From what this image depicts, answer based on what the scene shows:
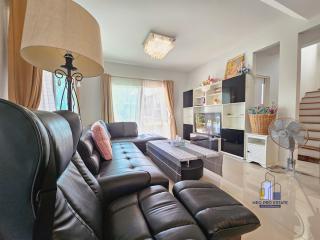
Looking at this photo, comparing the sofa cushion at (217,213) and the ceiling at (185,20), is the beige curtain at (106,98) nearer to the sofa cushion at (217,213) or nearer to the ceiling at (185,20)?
the ceiling at (185,20)

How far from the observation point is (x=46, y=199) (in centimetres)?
39

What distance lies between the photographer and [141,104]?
5.20m

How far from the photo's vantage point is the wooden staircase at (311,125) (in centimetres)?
327

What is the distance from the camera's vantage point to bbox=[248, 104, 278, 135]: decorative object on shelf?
304 cm

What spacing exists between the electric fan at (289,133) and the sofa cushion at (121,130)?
3131mm

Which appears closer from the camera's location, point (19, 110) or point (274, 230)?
point (19, 110)

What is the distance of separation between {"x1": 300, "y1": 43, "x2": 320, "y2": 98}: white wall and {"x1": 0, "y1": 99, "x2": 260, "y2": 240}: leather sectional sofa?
4.68 meters

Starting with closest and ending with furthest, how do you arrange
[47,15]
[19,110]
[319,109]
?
[19,110]
[47,15]
[319,109]

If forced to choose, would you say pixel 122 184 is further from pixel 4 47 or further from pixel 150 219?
pixel 4 47

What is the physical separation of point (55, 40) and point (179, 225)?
1.16m

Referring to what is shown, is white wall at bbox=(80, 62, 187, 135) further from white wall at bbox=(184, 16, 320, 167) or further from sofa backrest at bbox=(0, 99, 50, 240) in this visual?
sofa backrest at bbox=(0, 99, 50, 240)

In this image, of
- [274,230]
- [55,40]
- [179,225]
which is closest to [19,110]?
[55,40]

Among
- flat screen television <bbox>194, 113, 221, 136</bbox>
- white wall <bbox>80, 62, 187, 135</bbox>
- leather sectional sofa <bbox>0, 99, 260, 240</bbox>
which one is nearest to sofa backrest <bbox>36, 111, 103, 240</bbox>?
leather sectional sofa <bbox>0, 99, 260, 240</bbox>

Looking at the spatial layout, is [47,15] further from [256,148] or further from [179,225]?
[256,148]
